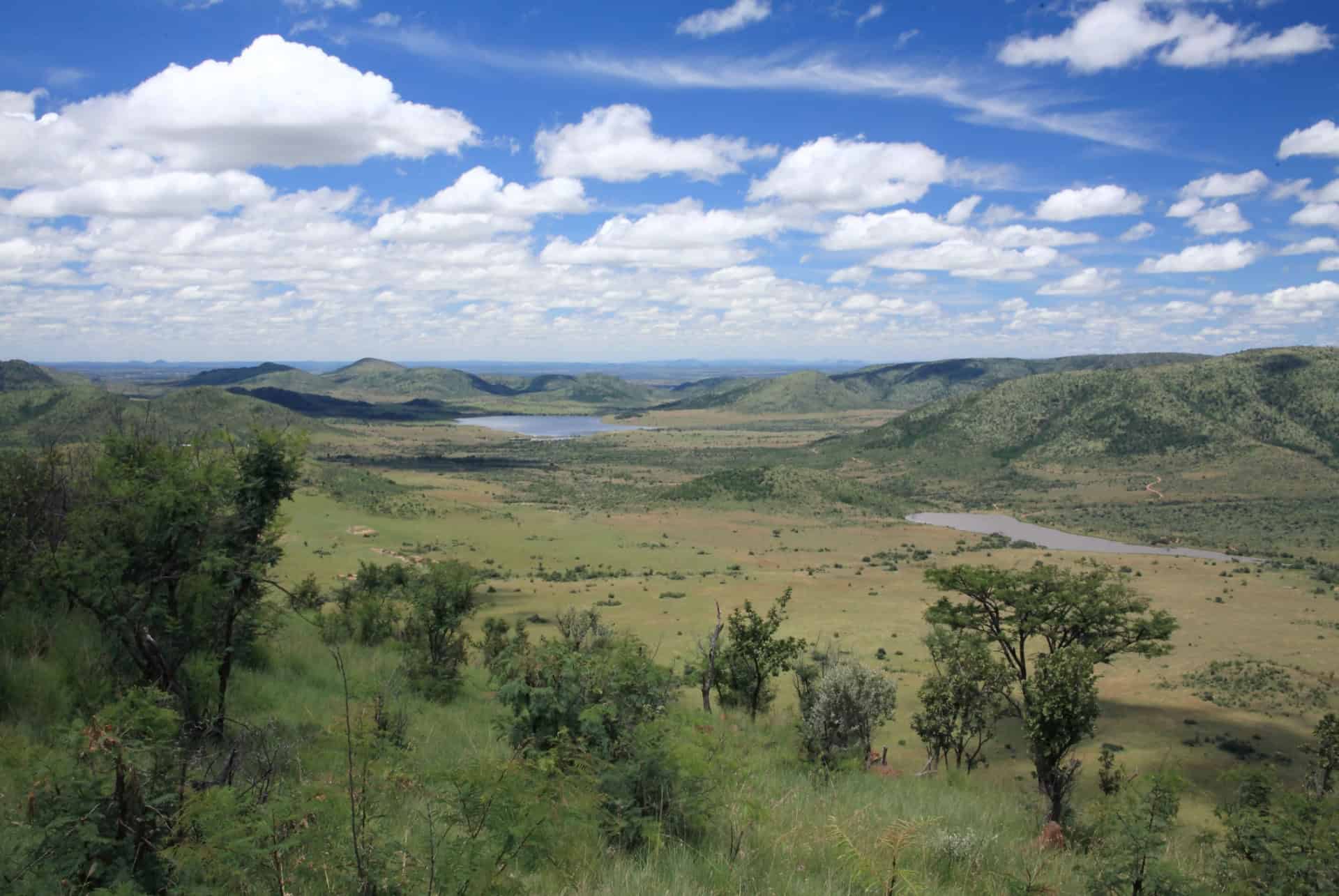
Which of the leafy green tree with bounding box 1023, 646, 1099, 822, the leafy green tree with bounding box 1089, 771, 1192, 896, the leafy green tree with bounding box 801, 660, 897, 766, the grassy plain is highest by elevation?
the leafy green tree with bounding box 1089, 771, 1192, 896

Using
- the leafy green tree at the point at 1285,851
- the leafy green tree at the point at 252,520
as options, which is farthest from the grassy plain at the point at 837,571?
the leafy green tree at the point at 252,520

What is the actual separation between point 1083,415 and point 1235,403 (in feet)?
83.2

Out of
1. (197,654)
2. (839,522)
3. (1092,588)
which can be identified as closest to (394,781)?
(197,654)

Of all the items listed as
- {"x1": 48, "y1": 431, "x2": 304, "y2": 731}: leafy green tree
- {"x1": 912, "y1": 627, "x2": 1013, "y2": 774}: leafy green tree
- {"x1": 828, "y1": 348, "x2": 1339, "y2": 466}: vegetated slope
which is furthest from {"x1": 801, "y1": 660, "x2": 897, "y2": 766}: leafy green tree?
{"x1": 828, "y1": 348, "x2": 1339, "y2": 466}: vegetated slope

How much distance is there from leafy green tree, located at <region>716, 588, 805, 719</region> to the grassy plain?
191cm

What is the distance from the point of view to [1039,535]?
9744cm

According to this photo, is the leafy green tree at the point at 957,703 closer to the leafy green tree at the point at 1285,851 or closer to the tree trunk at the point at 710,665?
the tree trunk at the point at 710,665

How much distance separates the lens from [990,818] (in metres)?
7.90

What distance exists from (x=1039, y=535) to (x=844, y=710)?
88.3 metres

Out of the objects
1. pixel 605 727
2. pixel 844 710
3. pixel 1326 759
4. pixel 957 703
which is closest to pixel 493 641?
pixel 844 710

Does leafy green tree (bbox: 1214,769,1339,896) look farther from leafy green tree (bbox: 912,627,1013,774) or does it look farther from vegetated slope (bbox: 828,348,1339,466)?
vegetated slope (bbox: 828,348,1339,466)

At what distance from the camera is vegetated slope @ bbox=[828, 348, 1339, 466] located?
133 m

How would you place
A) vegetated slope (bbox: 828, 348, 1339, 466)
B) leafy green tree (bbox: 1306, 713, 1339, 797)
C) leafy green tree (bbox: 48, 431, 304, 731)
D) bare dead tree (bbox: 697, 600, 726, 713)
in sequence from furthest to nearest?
vegetated slope (bbox: 828, 348, 1339, 466), leafy green tree (bbox: 1306, 713, 1339, 797), bare dead tree (bbox: 697, 600, 726, 713), leafy green tree (bbox: 48, 431, 304, 731)

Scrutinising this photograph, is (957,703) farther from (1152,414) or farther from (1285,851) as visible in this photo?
(1152,414)
